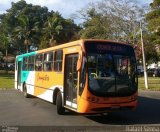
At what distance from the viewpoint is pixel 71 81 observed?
14.5 m

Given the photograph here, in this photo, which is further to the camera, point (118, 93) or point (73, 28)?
point (73, 28)

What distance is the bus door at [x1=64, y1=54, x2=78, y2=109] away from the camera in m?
14.1

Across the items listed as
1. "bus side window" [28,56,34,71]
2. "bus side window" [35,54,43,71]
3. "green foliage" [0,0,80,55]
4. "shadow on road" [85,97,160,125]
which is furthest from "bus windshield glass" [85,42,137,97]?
"green foliage" [0,0,80,55]

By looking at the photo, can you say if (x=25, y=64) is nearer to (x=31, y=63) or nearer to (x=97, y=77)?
(x=31, y=63)

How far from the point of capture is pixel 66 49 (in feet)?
50.2

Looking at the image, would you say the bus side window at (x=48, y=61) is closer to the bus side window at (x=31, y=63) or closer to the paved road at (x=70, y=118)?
the paved road at (x=70, y=118)

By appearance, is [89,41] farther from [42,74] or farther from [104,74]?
[42,74]

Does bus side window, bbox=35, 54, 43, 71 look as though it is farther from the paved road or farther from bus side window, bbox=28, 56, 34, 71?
the paved road

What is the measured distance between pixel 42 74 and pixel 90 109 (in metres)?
6.32

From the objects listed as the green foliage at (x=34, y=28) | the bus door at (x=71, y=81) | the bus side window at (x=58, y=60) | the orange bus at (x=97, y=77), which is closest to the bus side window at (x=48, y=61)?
the bus side window at (x=58, y=60)

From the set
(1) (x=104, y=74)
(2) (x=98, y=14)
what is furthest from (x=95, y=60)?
(2) (x=98, y=14)

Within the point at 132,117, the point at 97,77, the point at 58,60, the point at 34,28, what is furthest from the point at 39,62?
the point at 34,28

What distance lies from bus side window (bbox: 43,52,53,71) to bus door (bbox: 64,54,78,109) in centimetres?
233

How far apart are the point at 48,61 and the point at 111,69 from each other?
16.6 feet
